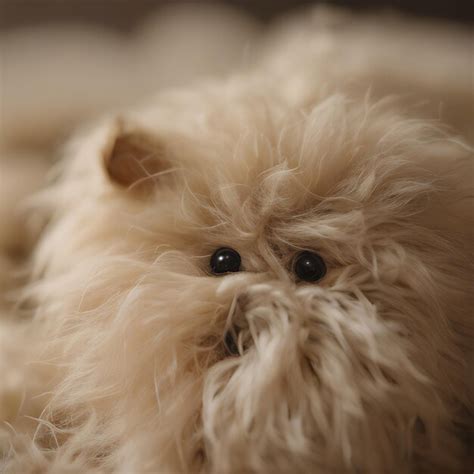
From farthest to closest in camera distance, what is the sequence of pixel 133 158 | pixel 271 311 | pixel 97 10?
1. pixel 97 10
2. pixel 133 158
3. pixel 271 311

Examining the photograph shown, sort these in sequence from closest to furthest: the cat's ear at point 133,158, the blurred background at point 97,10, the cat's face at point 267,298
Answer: the cat's face at point 267,298, the cat's ear at point 133,158, the blurred background at point 97,10

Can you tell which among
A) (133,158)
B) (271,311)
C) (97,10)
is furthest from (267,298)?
(97,10)

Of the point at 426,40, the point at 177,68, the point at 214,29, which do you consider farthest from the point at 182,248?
the point at 214,29

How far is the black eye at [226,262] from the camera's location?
531 mm

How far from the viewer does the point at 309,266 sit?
1.69ft

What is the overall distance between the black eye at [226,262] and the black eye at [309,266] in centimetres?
5

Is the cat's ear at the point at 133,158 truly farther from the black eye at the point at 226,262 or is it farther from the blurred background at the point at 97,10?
the blurred background at the point at 97,10

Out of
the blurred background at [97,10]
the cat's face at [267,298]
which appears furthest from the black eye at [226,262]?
the blurred background at [97,10]

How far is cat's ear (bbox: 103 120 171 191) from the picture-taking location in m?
0.60

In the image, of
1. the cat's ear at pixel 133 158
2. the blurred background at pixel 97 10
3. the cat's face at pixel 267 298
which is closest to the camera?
the cat's face at pixel 267 298

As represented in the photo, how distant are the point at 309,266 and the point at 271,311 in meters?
0.06

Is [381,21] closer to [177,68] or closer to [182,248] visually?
[177,68]

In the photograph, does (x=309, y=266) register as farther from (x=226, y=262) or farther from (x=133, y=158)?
(x=133, y=158)

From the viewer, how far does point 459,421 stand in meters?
0.50
